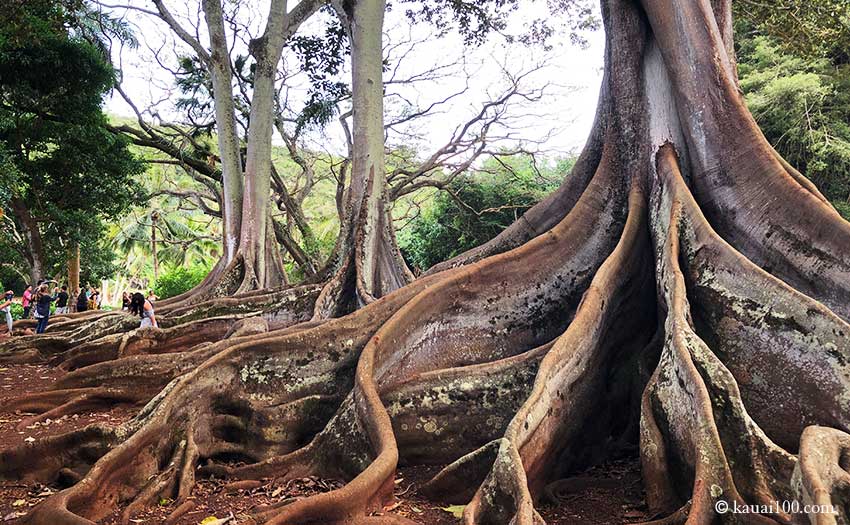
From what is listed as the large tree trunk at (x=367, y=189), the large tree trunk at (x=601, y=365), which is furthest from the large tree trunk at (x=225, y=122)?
the large tree trunk at (x=601, y=365)

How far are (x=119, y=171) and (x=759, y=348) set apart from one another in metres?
12.9

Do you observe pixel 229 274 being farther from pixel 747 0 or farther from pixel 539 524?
pixel 747 0

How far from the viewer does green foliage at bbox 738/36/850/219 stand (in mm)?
17047

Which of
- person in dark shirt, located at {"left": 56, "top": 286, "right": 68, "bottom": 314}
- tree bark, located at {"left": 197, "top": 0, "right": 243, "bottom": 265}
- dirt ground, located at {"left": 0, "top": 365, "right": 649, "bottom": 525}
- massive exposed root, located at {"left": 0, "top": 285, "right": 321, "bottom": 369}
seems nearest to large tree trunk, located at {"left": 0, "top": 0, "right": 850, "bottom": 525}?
dirt ground, located at {"left": 0, "top": 365, "right": 649, "bottom": 525}

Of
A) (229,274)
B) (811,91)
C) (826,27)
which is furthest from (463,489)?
(811,91)

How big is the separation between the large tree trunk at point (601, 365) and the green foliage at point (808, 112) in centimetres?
1388

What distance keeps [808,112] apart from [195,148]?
1692 cm

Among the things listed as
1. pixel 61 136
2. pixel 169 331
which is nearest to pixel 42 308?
pixel 61 136

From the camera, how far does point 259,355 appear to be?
4.42 m

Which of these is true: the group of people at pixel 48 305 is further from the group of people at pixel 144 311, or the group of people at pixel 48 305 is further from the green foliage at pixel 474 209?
the green foliage at pixel 474 209

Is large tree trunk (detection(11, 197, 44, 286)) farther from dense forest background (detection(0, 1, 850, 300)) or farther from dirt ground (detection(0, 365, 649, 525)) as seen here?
dirt ground (detection(0, 365, 649, 525))

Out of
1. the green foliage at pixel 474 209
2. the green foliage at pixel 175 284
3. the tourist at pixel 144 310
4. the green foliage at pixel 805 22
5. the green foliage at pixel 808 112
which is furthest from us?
the green foliage at pixel 175 284

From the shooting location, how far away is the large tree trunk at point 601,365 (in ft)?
9.75

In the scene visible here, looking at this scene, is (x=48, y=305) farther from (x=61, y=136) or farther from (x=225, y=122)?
(x=225, y=122)
